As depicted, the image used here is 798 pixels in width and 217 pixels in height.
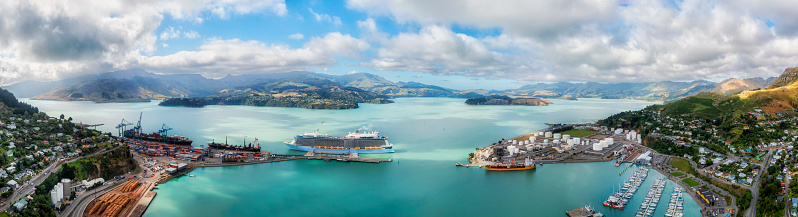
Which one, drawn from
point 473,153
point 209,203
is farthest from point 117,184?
point 473,153

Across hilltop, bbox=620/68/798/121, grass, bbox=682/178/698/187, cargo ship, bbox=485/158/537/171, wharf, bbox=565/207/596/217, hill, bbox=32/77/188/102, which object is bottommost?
wharf, bbox=565/207/596/217

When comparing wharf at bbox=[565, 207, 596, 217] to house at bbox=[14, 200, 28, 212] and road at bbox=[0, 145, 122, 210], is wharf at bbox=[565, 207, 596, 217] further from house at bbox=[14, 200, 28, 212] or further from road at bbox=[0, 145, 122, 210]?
road at bbox=[0, 145, 122, 210]

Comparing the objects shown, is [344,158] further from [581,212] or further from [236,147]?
[581,212]

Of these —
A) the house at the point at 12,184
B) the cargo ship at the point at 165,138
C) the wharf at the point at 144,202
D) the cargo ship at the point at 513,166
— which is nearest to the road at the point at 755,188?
the cargo ship at the point at 513,166

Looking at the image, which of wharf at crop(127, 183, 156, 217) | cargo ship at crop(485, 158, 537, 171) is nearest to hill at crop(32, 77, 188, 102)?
wharf at crop(127, 183, 156, 217)

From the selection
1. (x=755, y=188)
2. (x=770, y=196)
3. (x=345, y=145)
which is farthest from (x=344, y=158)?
(x=755, y=188)

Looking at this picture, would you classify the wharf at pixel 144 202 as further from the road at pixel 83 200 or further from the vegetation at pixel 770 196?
the vegetation at pixel 770 196
